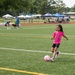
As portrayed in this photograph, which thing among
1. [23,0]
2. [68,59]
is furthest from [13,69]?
[23,0]

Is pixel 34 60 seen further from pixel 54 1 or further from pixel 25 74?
pixel 54 1

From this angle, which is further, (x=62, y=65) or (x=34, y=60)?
(x=34, y=60)

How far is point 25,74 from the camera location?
28.3 ft

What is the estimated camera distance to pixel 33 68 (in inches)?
377

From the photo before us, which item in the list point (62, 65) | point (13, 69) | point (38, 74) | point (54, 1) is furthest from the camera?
point (54, 1)

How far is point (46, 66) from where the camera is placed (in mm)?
9961

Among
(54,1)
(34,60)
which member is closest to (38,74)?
(34,60)

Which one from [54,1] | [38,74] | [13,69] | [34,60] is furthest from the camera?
[54,1]

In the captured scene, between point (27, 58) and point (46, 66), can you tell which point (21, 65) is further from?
point (27, 58)

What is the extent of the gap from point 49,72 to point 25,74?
2.51ft

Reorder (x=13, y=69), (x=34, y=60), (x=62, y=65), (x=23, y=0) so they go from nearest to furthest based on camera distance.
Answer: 1. (x=13, y=69)
2. (x=62, y=65)
3. (x=34, y=60)
4. (x=23, y=0)

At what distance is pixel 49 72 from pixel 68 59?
109 inches

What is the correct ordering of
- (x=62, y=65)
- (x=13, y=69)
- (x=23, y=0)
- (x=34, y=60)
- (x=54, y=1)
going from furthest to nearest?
(x=54, y=1)
(x=23, y=0)
(x=34, y=60)
(x=62, y=65)
(x=13, y=69)

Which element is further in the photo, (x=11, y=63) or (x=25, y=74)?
(x=11, y=63)
